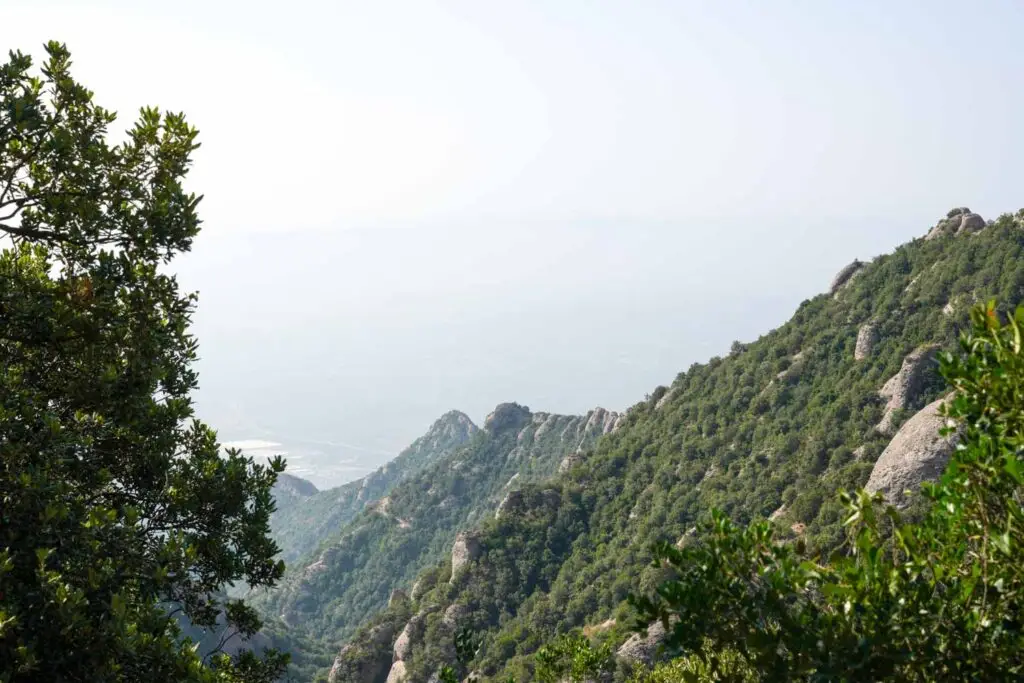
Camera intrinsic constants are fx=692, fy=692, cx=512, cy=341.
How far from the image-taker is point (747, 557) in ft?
17.4

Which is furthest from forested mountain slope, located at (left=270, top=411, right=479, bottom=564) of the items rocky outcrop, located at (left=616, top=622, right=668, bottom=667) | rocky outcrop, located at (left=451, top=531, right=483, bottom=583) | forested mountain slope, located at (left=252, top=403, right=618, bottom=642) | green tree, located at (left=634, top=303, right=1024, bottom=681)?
green tree, located at (left=634, top=303, right=1024, bottom=681)

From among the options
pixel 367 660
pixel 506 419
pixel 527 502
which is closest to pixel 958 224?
pixel 527 502

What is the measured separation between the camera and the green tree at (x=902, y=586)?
15.8 feet

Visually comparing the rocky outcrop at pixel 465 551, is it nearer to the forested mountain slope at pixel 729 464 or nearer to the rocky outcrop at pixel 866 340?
the forested mountain slope at pixel 729 464

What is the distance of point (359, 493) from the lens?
6191 inches

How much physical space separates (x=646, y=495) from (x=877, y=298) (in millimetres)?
25600

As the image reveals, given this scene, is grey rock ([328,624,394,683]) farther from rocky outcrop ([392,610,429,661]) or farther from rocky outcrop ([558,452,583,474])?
rocky outcrop ([558,452,583,474])

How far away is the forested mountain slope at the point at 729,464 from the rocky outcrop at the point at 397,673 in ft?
0.74

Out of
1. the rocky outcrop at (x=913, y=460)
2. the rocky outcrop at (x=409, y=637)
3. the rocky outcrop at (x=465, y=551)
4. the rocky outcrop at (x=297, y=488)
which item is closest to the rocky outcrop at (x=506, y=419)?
the rocky outcrop at (x=465, y=551)

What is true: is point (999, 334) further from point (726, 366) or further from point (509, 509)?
point (726, 366)

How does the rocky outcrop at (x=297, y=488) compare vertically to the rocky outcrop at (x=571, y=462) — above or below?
above

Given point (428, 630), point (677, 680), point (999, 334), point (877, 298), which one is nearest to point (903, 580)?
point (999, 334)

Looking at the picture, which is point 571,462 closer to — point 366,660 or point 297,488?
point 366,660

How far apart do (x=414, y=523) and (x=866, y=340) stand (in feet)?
235
